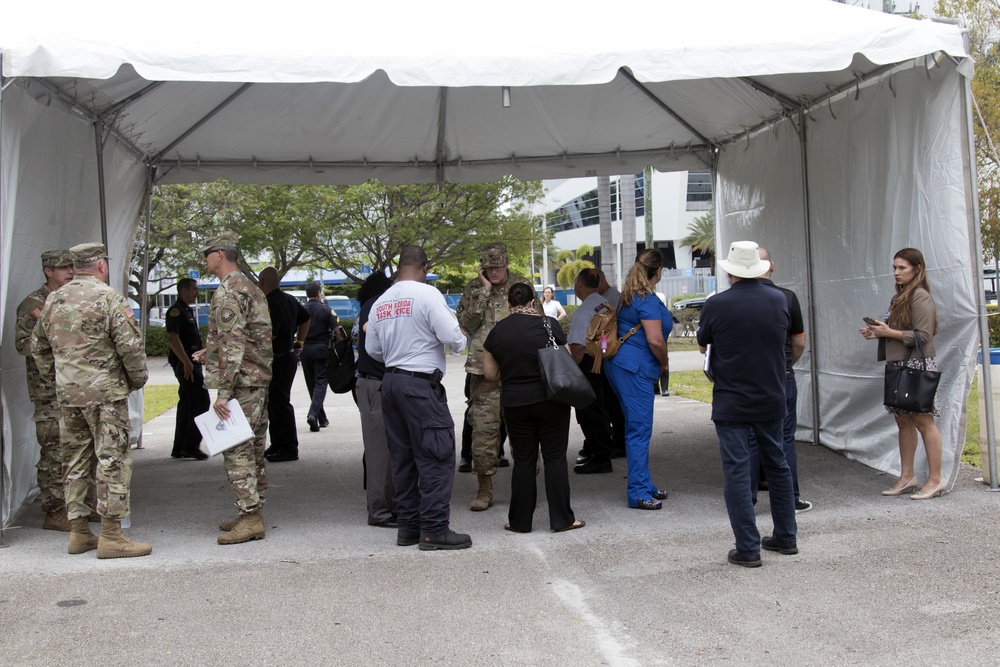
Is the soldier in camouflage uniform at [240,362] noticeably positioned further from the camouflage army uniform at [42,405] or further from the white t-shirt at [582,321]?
the white t-shirt at [582,321]

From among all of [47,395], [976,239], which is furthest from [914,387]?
[47,395]

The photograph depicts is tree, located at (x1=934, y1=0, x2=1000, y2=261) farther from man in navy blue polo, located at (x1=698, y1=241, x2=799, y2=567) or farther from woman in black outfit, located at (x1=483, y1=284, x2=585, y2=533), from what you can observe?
woman in black outfit, located at (x1=483, y1=284, x2=585, y2=533)

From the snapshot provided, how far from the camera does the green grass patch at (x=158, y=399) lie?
46.7 ft

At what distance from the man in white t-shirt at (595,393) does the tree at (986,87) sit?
13254mm

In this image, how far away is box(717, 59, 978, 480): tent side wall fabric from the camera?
6.52m

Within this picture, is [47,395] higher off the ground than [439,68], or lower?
lower

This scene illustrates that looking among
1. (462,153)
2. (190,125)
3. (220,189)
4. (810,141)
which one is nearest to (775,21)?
(810,141)

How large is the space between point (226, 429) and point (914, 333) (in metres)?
4.70

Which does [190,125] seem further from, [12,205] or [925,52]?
[925,52]

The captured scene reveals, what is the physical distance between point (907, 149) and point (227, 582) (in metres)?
5.76

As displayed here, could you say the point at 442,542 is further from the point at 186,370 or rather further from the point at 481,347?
the point at 186,370

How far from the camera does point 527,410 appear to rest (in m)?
5.77

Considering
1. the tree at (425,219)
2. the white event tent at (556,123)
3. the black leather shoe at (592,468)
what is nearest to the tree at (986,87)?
the tree at (425,219)

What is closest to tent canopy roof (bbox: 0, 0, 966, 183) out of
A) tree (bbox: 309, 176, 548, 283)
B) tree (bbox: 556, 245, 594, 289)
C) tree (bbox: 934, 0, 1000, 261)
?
tree (bbox: 934, 0, 1000, 261)
